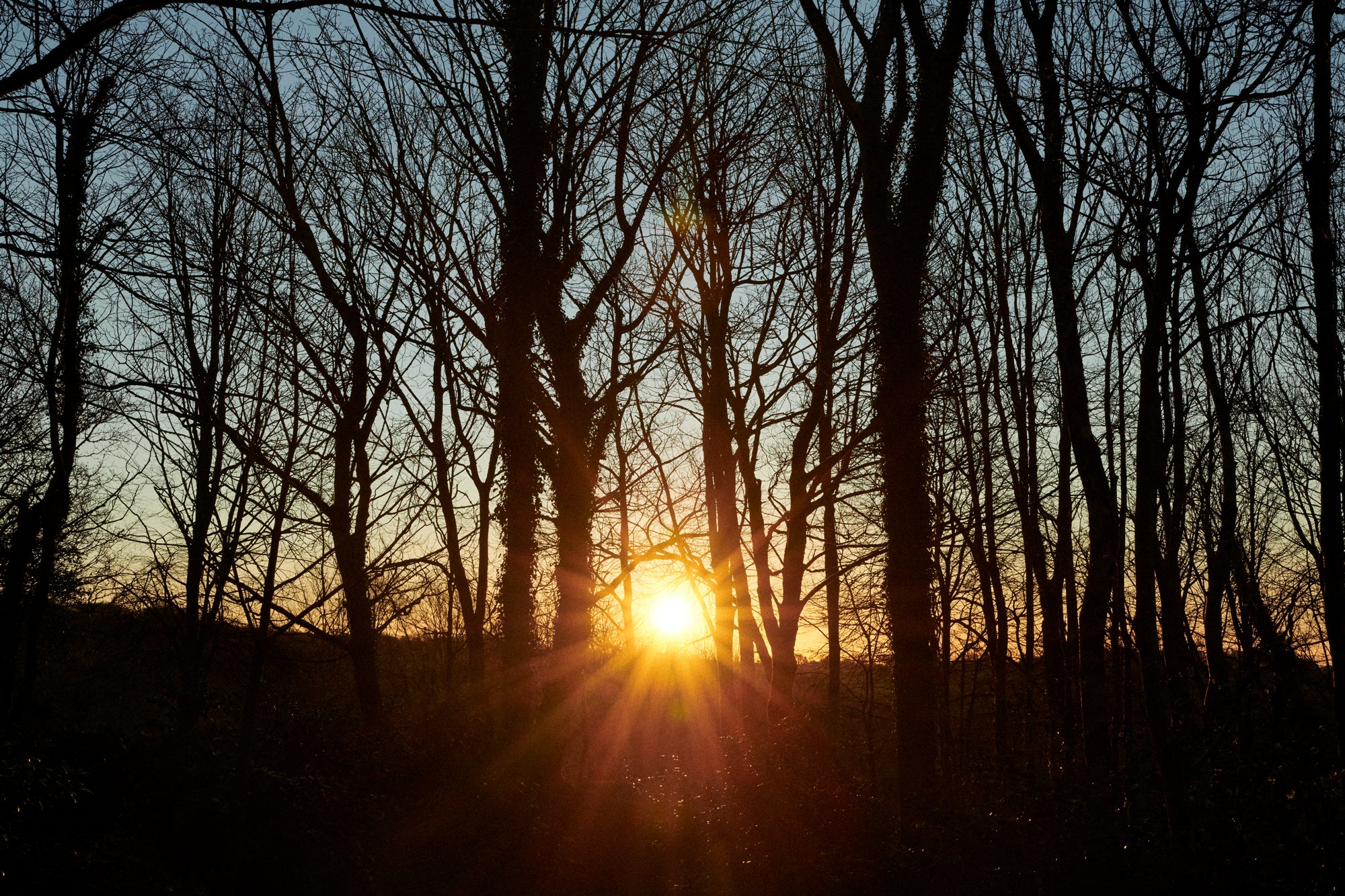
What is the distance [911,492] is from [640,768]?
7.27 m

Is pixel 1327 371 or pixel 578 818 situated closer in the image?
pixel 1327 371

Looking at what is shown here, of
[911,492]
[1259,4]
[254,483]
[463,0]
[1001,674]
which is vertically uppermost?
[463,0]

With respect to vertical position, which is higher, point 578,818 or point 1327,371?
point 1327,371

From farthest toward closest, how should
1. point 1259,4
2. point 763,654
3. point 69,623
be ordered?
point 69,623
point 763,654
point 1259,4

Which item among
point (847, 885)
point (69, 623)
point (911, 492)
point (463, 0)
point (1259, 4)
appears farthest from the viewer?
point (69, 623)

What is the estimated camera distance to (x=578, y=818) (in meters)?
9.28

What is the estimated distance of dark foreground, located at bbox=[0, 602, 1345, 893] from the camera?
5715 mm

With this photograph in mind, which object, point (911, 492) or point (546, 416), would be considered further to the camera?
point (546, 416)

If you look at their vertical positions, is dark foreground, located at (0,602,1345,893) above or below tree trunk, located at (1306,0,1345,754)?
below

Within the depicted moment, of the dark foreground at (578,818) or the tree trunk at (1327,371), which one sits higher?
the tree trunk at (1327,371)

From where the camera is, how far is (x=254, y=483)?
11430 mm

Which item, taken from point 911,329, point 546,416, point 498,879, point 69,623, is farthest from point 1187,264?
point 69,623

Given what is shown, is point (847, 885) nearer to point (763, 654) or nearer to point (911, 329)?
point (911, 329)

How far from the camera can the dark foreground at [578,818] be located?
5715 millimetres
